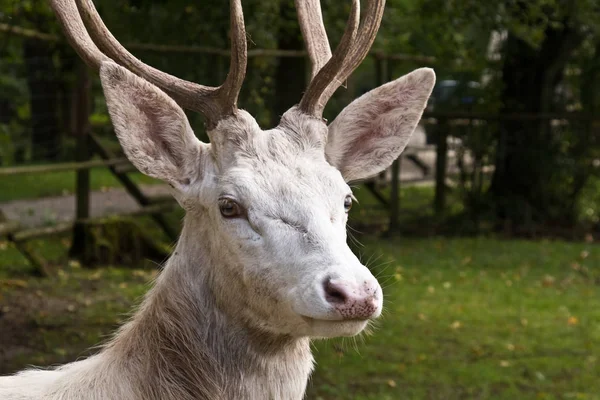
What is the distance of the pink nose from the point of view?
263cm

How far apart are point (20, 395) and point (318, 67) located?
5.36 feet

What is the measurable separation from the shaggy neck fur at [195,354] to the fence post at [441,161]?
10.4 meters

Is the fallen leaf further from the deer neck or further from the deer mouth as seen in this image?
the deer mouth

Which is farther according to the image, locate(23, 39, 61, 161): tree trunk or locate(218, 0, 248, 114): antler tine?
locate(23, 39, 61, 161): tree trunk

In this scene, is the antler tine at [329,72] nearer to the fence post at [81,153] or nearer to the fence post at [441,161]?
the fence post at [81,153]

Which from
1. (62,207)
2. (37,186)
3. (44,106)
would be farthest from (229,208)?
(37,186)

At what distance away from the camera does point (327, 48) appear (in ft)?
12.2

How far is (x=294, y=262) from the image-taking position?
9.32 feet

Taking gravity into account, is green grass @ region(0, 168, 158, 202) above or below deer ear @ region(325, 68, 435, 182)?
below

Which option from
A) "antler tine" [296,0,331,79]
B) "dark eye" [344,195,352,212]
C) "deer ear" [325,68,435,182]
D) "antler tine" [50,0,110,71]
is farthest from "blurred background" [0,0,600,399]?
"antler tine" [50,0,110,71]

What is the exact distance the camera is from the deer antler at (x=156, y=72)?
319 cm

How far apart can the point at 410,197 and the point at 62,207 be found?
18.7ft

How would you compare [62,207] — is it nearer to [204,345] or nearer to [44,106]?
[44,106]

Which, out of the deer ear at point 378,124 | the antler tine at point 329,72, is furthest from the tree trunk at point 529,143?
the antler tine at point 329,72
